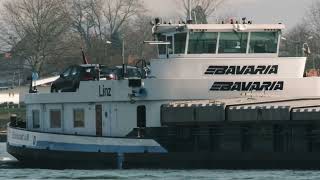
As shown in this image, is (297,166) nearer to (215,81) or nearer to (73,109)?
(215,81)

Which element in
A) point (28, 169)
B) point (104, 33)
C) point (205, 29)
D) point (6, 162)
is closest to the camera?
point (205, 29)

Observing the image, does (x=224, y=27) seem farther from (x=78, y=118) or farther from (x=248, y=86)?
(x=78, y=118)

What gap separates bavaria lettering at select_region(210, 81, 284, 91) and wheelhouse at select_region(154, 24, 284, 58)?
1.19 metres

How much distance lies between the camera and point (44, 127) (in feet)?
131

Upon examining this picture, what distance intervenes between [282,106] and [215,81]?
2781 millimetres

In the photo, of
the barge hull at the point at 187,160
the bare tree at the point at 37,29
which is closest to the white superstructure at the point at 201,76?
the barge hull at the point at 187,160

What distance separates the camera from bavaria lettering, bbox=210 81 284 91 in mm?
35562

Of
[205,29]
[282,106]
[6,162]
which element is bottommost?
[6,162]

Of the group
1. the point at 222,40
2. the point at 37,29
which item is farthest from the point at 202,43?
the point at 37,29

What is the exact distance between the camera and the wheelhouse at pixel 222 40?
36.3 metres

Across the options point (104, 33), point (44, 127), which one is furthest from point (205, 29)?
point (104, 33)

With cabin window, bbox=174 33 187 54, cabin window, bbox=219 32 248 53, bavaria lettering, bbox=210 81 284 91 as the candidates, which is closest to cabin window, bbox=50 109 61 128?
cabin window, bbox=174 33 187 54

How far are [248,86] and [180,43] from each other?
9.42 ft

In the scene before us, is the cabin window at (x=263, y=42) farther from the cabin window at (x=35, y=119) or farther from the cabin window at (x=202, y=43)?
the cabin window at (x=35, y=119)
